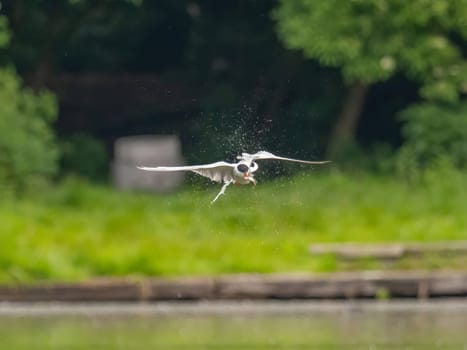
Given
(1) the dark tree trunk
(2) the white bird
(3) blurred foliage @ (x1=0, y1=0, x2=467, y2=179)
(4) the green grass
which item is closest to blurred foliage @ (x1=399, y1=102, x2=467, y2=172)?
(3) blurred foliage @ (x1=0, y1=0, x2=467, y2=179)

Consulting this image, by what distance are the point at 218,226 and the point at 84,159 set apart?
7323 mm

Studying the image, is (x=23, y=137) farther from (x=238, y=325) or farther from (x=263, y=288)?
(x=238, y=325)

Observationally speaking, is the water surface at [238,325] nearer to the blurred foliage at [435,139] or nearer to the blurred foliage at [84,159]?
the blurred foliage at [435,139]

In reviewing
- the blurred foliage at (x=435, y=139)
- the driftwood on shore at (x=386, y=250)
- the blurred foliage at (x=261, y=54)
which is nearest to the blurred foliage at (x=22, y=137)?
the blurred foliage at (x=261, y=54)

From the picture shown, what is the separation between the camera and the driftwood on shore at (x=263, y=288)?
845 inches

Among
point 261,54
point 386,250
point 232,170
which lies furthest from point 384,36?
point 232,170

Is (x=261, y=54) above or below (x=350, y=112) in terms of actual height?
above

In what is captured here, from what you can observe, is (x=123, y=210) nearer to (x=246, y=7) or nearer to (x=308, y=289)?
(x=308, y=289)

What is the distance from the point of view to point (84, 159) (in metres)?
30.1

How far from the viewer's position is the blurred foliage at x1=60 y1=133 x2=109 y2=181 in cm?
2984

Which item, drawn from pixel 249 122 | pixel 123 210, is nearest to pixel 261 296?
pixel 123 210

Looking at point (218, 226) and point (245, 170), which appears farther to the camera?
point (218, 226)

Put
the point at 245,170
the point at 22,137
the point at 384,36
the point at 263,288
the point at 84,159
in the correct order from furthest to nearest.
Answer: the point at 84,159
the point at 384,36
the point at 22,137
the point at 263,288
the point at 245,170

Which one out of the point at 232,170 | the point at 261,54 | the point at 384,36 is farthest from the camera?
the point at 261,54
